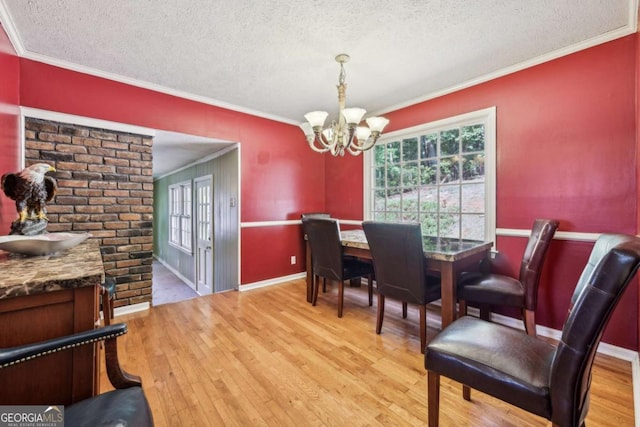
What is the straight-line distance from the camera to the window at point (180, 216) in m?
5.63

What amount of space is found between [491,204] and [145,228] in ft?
11.8

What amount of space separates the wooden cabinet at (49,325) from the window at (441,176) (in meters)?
3.04

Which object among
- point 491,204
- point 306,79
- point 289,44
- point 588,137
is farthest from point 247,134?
point 588,137

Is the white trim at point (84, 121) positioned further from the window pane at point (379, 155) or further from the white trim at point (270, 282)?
the window pane at point (379, 155)

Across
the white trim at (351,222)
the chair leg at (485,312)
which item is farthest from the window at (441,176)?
the chair leg at (485,312)

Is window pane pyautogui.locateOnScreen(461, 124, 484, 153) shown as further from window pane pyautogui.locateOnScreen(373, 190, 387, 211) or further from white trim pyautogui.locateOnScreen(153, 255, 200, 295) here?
white trim pyautogui.locateOnScreen(153, 255, 200, 295)

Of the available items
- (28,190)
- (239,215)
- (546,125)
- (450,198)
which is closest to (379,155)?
(450,198)

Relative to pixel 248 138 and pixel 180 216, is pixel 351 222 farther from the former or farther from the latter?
pixel 180 216

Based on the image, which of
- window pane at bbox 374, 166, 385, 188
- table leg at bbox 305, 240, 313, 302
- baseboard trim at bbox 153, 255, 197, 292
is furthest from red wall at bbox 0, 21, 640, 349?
baseboard trim at bbox 153, 255, 197, 292

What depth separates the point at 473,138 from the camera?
2.81m

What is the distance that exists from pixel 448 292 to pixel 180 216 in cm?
585

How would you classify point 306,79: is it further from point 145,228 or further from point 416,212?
point 145,228

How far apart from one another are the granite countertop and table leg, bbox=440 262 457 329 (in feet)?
6.46

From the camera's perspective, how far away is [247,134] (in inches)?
143
